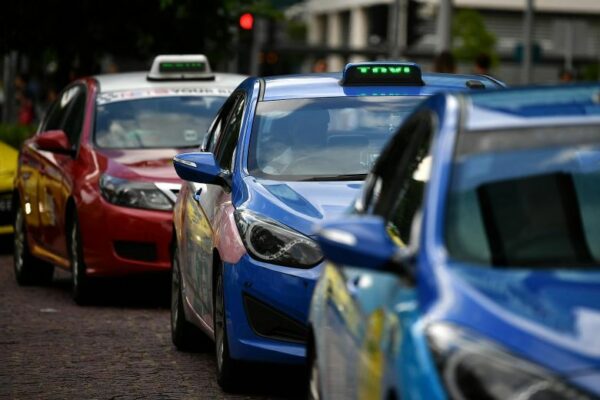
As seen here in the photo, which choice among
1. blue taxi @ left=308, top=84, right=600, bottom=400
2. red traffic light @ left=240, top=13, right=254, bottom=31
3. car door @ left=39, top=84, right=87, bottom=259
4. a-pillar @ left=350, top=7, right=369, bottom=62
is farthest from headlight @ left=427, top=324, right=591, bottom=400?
a-pillar @ left=350, top=7, right=369, bottom=62

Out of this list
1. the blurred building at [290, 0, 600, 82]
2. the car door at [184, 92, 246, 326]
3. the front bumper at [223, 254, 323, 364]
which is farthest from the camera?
the blurred building at [290, 0, 600, 82]

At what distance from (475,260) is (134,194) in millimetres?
8066

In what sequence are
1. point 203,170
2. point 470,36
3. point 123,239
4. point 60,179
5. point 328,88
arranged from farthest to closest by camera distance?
point 470,36 → point 60,179 → point 123,239 → point 328,88 → point 203,170

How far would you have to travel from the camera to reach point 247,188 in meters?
8.90

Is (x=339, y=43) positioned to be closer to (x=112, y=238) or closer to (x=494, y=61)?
(x=494, y=61)

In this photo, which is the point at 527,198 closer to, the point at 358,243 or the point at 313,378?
the point at 358,243

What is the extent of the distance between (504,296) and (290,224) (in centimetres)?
390

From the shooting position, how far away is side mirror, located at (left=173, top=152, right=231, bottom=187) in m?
9.29

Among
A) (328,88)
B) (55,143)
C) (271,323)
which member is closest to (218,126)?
(328,88)

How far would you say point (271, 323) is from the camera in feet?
27.1

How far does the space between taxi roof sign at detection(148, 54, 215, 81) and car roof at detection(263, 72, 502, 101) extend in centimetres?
440

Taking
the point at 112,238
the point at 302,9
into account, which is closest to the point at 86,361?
the point at 112,238

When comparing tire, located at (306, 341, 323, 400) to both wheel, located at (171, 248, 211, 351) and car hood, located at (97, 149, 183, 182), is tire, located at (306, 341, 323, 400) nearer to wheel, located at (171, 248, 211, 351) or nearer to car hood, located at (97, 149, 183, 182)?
wheel, located at (171, 248, 211, 351)

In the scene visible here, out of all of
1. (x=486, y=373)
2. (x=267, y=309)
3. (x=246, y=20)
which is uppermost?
(x=486, y=373)
